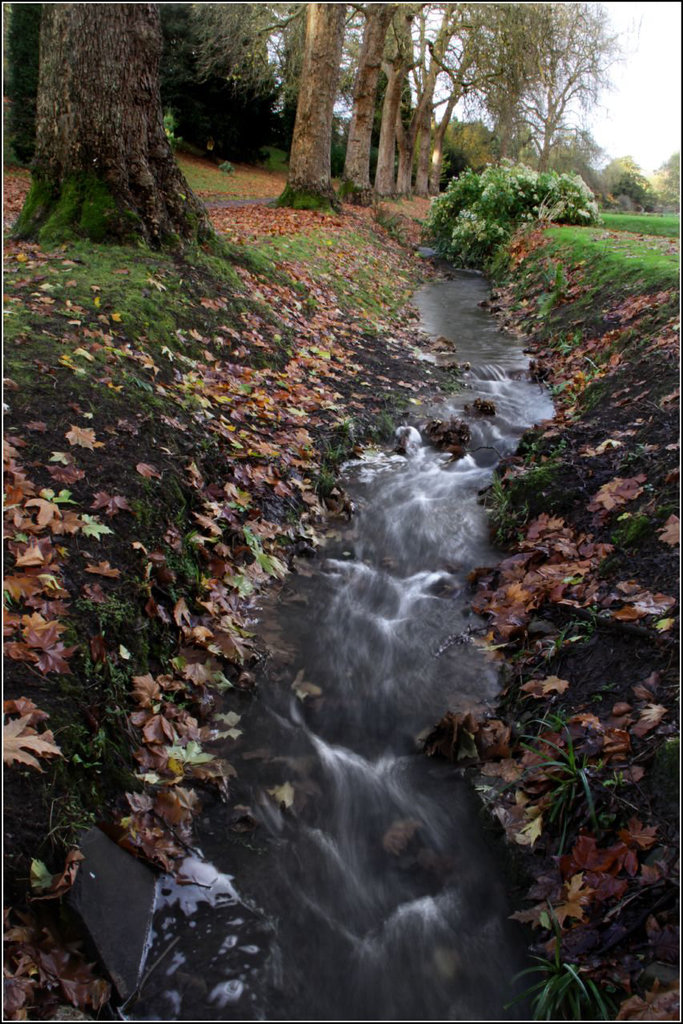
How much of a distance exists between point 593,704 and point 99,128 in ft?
22.3

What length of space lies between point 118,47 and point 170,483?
482 centimetres

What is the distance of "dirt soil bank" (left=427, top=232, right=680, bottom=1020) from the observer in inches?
106

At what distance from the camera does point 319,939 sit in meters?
2.99

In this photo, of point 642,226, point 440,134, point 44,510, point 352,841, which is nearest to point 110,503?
point 44,510

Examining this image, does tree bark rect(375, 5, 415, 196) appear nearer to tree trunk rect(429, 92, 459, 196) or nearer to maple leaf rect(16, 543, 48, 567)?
tree trunk rect(429, 92, 459, 196)

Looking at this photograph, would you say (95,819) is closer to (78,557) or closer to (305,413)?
(78,557)

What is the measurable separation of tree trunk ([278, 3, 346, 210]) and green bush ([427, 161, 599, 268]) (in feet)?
13.2

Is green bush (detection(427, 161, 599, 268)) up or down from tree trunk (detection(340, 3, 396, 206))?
down

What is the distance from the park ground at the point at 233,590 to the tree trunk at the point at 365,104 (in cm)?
1590

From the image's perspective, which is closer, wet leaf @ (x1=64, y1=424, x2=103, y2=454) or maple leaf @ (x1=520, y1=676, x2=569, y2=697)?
maple leaf @ (x1=520, y1=676, x2=569, y2=697)

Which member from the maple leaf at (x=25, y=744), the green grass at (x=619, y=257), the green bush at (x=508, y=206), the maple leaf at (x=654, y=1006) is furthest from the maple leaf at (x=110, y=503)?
the green bush at (x=508, y=206)

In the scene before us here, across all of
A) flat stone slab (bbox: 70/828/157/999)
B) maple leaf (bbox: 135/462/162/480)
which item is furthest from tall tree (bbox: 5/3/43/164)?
flat stone slab (bbox: 70/828/157/999)

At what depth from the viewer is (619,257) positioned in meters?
11.5

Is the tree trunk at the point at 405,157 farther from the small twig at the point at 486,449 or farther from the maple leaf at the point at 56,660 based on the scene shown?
the maple leaf at the point at 56,660
